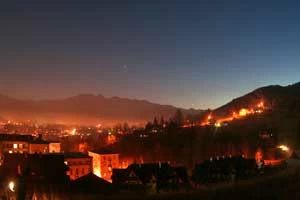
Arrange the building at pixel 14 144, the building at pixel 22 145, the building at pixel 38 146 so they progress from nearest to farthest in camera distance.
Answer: the building at pixel 14 144 < the building at pixel 22 145 < the building at pixel 38 146

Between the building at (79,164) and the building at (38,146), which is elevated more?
the building at (38,146)

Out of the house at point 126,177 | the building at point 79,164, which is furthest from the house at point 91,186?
the building at point 79,164

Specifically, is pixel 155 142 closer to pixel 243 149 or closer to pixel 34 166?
pixel 243 149

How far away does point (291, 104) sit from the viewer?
110m

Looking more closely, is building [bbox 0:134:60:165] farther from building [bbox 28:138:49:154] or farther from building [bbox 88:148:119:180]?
building [bbox 88:148:119:180]

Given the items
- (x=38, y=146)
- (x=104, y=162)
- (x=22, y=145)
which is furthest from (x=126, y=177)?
(x=38, y=146)

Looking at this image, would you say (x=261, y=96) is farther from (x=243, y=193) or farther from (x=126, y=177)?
(x=243, y=193)

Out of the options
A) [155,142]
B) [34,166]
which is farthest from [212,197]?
[155,142]

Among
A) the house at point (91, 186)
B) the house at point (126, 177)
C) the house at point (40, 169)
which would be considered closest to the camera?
the house at point (91, 186)

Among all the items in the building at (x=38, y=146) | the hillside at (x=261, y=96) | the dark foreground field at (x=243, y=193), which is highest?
the hillside at (x=261, y=96)

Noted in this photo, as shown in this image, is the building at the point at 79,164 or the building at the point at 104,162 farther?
the building at the point at 104,162

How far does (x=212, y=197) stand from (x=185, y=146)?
46.7 metres

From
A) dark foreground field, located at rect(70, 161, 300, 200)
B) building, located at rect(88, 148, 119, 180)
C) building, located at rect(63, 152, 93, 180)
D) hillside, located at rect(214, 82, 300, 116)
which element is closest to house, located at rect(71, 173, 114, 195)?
dark foreground field, located at rect(70, 161, 300, 200)

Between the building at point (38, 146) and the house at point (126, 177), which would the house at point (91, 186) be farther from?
the building at point (38, 146)
